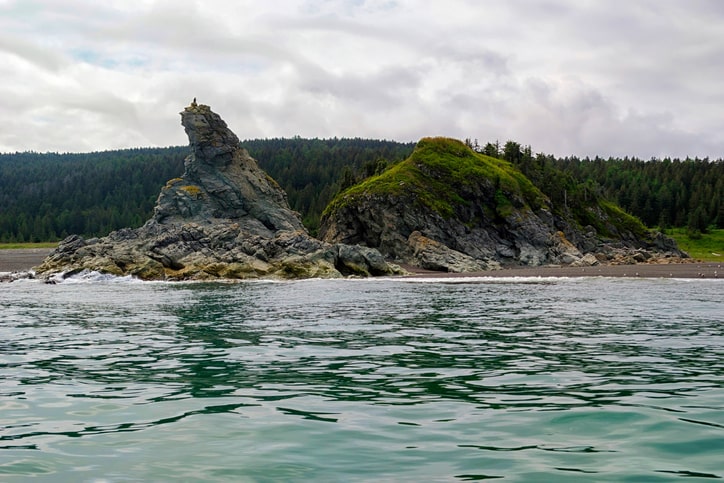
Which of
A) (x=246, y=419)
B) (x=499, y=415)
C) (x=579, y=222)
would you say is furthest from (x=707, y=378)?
(x=579, y=222)

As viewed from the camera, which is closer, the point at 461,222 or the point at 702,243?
the point at 461,222

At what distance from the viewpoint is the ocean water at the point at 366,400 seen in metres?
7.57

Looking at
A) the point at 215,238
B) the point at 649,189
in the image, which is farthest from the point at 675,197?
the point at 215,238

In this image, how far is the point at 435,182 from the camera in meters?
112

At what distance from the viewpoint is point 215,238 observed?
3039 inches

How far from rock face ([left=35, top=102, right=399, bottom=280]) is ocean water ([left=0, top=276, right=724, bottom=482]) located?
43.6 m

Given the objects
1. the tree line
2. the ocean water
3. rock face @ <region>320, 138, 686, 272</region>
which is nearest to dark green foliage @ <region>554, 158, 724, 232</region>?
the tree line

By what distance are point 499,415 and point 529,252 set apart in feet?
298

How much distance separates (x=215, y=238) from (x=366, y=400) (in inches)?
2679

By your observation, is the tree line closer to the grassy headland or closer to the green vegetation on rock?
the grassy headland

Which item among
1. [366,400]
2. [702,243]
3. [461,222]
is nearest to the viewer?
[366,400]

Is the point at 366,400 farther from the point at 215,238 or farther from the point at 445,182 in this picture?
the point at 445,182

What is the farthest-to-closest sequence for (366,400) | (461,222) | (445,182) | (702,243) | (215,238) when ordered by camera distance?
1. (702,243)
2. (445,182)
3. (461,222)
4. (215,238)
5. (366,400)

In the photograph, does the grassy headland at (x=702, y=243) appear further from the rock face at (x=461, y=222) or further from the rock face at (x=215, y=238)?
the rock face at (x=215, y=238)
